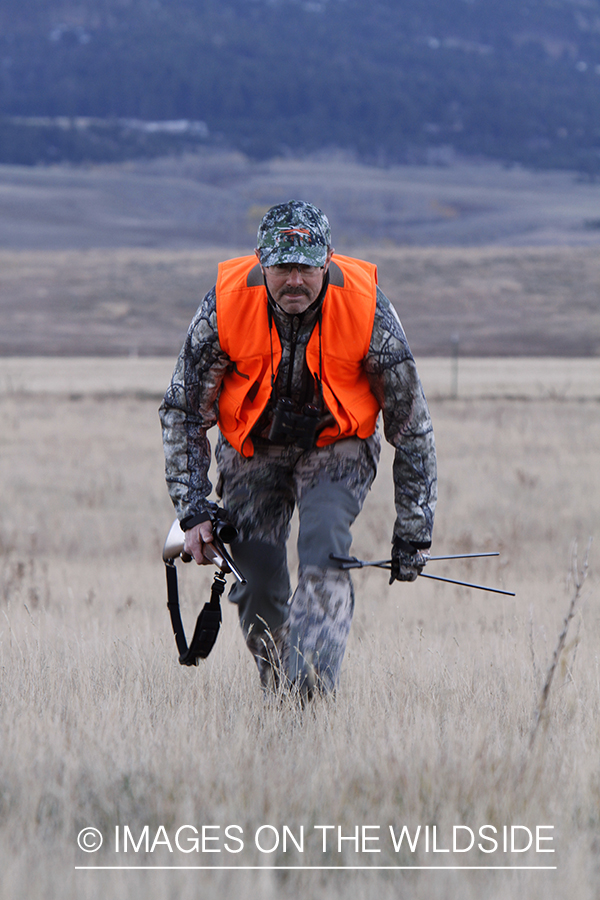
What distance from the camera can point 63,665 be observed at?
4.45 m

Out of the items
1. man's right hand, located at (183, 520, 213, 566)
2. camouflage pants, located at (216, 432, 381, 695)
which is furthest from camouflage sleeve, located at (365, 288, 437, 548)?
man's right hand, located at (183, 520, 213, 566)

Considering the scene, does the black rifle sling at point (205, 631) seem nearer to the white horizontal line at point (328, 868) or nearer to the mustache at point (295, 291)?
the mustache at point (295, 291)

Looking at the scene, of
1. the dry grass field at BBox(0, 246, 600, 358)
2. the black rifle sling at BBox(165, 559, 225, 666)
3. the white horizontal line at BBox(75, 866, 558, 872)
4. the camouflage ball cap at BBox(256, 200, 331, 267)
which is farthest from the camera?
the dry grass field at BBox(0, 246, 600, 358)

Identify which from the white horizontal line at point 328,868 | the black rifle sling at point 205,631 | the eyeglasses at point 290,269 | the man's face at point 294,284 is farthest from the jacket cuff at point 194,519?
the white horizontal line at point 328,868

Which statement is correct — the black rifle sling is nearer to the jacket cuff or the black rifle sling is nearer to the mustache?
the jacket cuff

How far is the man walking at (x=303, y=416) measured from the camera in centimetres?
381

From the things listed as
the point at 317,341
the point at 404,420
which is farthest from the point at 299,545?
the point at 317,341

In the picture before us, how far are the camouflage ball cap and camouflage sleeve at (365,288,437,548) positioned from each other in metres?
0.37

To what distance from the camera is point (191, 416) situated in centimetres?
411

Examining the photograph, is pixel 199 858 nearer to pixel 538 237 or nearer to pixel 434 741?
pixel 434 741

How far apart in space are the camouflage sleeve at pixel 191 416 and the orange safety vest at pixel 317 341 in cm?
10

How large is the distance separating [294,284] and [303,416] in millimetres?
523

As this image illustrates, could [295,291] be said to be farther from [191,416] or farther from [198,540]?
[198,540]

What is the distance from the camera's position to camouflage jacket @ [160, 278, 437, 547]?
387 cm
